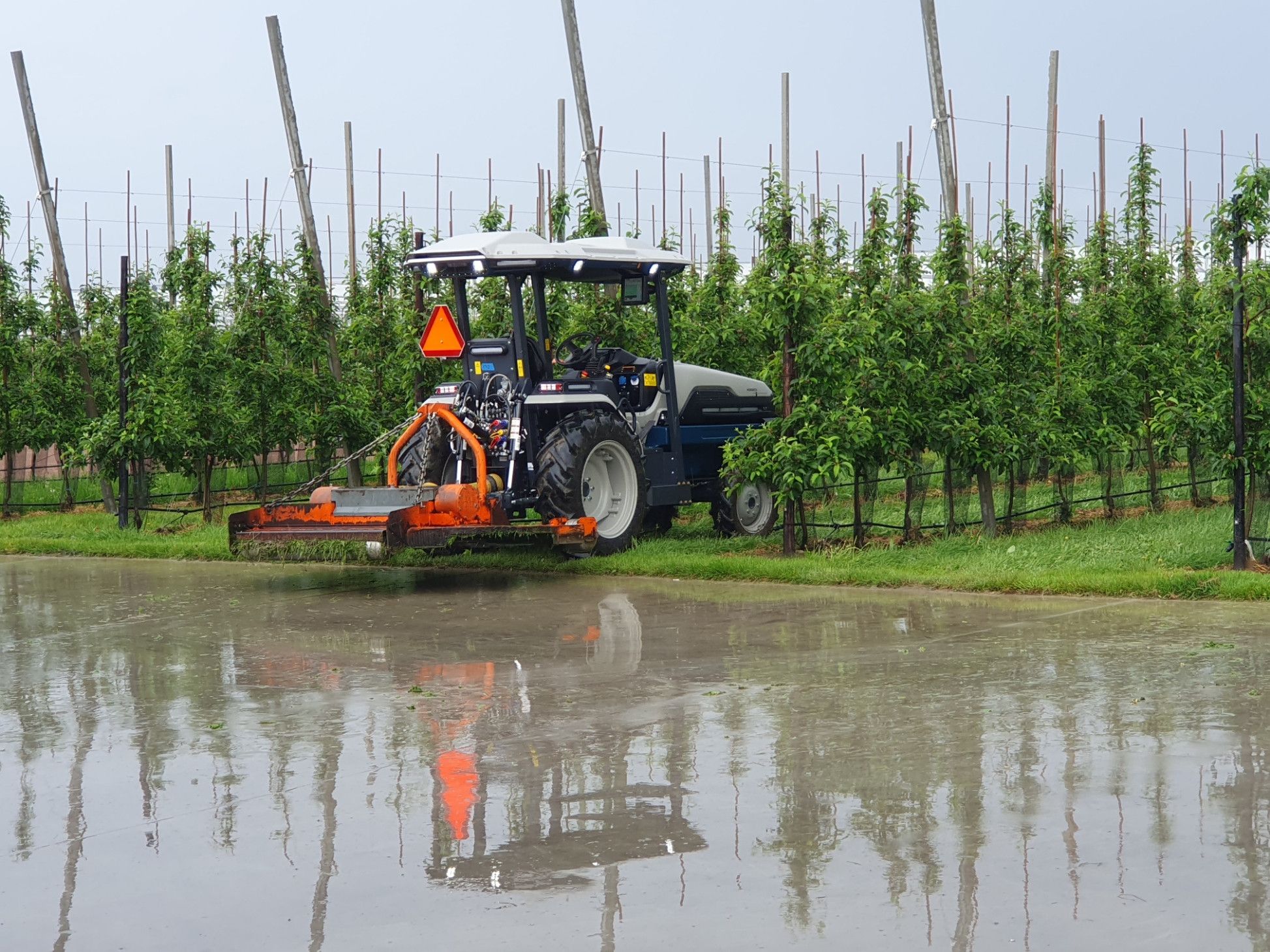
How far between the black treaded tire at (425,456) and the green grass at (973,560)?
0.99 meters

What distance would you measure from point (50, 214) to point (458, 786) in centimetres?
1744

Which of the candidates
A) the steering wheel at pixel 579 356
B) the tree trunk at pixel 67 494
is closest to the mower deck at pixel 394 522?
the steering wheel at pixel 579 356

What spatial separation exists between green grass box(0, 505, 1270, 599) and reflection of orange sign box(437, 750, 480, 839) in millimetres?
6025

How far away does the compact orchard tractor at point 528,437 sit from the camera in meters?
12.9

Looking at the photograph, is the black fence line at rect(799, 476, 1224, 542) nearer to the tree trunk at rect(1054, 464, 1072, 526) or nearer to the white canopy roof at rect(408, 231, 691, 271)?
the tree trunk at rect(1054, 464, 1072, 526)

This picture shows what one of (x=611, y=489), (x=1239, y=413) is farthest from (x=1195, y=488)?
(x=611, y=489)

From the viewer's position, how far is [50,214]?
2136 centimetres

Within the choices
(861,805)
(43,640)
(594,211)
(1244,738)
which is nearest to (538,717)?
(861,805)

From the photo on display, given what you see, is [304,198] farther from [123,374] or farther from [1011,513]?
[1011,513]

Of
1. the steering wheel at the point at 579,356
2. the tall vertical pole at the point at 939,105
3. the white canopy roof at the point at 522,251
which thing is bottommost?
the steering wheel at the point at 579,356

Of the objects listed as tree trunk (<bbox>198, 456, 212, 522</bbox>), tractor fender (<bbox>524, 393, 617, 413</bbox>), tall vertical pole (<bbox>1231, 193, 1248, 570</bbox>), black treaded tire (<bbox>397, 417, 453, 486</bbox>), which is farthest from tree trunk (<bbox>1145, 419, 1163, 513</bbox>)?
tree trunk (<bbox>198, 456, 212, 522</bbox>)

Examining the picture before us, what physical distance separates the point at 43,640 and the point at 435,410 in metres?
4.05

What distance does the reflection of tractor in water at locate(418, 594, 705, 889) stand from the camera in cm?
538

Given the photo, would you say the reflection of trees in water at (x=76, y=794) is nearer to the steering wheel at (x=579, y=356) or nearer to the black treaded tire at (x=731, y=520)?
the steering wheel at (x=579, y=356)
